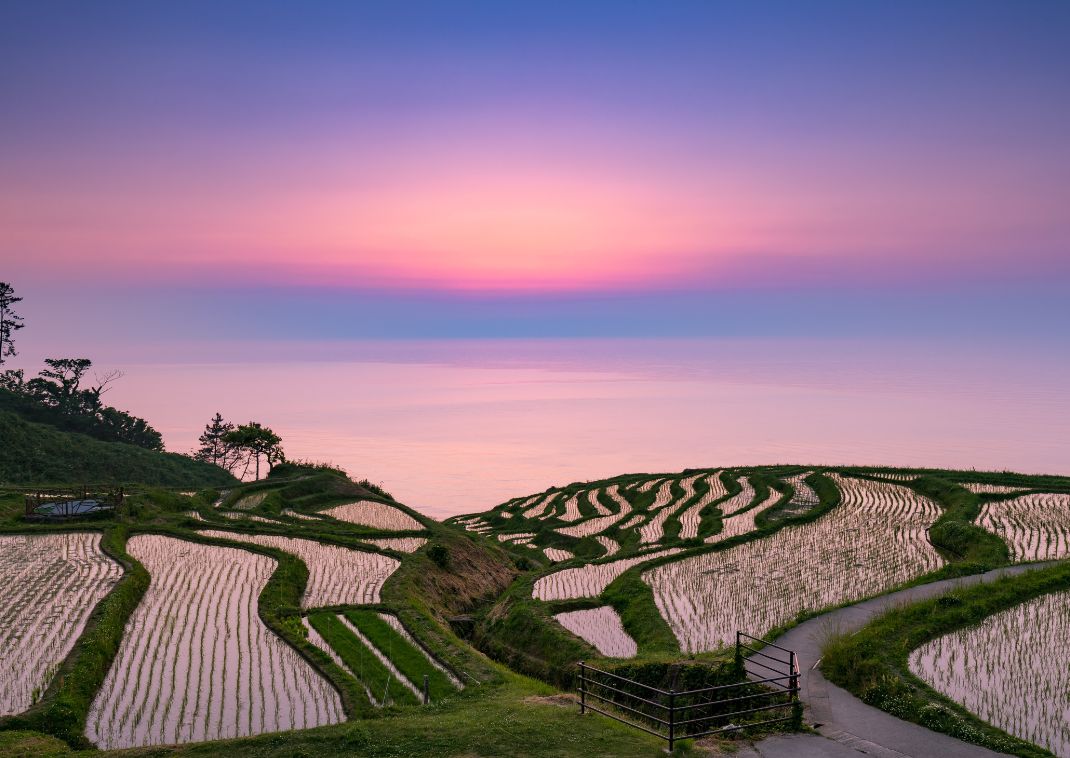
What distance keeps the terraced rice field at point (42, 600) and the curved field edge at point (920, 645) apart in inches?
666

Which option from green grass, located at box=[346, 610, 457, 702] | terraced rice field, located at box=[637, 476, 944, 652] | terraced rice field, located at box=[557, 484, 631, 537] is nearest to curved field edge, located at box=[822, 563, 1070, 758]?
terraced rice field, located at box=[637, 476, 944, 652]

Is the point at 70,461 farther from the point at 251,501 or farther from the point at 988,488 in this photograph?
the point at 988,488

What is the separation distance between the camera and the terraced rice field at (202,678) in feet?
49.4

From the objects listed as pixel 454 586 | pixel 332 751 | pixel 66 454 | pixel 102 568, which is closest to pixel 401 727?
pixel 332 751

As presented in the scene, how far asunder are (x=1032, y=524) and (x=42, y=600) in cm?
3630

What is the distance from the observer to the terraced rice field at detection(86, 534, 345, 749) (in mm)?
15062

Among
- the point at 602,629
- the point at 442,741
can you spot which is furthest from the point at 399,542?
the point at 442,741

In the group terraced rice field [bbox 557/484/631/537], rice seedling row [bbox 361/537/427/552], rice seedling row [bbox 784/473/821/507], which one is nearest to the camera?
rice seedling row [bbox 361/537/427/552]

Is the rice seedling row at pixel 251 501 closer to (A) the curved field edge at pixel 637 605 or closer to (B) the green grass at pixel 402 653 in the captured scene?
(A) the curved field edge at pixel 637 605

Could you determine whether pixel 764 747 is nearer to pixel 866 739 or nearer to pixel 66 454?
pixel 866 739

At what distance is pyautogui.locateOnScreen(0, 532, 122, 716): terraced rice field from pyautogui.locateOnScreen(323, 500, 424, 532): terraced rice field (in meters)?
14.4

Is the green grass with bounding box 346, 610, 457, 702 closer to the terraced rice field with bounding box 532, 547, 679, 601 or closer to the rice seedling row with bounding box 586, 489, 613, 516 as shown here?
the terraced rice field with bounding box 532, 547, 679, 601

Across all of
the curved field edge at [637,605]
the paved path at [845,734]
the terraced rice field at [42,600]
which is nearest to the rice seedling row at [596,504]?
the curved field edge at [637,605]

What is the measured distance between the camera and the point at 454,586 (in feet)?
95.7
